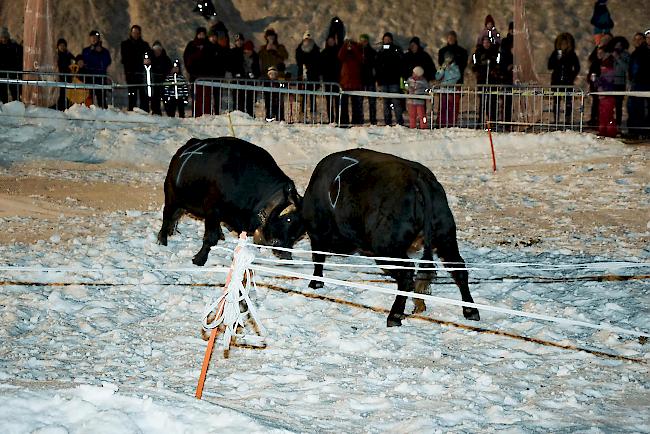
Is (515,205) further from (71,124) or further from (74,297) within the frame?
(71,124)

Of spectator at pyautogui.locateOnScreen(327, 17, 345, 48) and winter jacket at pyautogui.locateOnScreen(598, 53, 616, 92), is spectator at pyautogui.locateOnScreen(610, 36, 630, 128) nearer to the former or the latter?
winter jacket at pyautogui.locateOnScreen(598, 53, 616, 92)

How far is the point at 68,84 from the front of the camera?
2092 cm

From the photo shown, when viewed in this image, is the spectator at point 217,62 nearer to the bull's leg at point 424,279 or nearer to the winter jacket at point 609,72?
the winter jacket at point 609,72

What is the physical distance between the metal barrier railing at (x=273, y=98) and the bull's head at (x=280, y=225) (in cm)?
996

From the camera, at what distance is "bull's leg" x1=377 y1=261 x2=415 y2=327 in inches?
378

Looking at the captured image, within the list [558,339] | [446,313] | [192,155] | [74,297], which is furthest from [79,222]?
[558,339]

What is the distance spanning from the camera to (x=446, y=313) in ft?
32.8

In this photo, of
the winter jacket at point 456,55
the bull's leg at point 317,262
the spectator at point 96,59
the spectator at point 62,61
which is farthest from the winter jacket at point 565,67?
the bull's leg at point 317,262

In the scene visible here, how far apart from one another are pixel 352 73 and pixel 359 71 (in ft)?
0.51

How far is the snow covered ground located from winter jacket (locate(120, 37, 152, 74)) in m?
5.89

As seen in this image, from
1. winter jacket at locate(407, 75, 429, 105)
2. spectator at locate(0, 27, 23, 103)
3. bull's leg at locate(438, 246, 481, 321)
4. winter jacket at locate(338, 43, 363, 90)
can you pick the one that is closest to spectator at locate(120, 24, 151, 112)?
spectator at locate(0, 27, 23, 103)

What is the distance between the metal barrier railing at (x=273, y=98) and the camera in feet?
70.2

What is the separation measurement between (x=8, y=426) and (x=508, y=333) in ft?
15.2

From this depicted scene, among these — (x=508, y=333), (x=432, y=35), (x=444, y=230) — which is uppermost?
(x=432, y=35)
